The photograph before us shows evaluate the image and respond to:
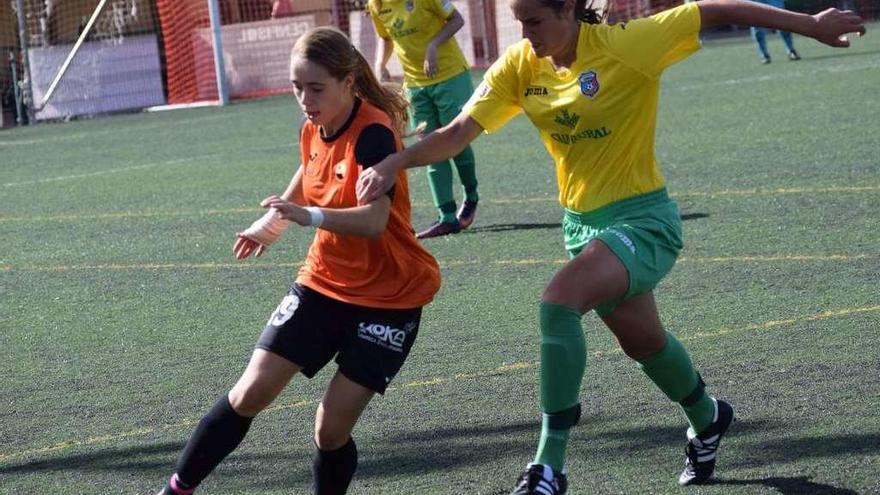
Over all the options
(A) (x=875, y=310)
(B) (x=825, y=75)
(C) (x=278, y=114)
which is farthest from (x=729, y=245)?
(C) (x=278, y=114)

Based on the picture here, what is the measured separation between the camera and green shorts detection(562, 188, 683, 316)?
199 inches

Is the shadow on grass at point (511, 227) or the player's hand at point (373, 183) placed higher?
the player's hand at point (373, 183)

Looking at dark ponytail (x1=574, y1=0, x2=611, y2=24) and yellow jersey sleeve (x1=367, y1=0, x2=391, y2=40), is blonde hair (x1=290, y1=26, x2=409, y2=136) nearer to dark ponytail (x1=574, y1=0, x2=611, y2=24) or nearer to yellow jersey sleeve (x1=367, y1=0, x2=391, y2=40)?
dark ponytail (x1=574, y1=0, x2=611, y2=24)

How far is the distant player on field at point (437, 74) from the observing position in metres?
11.3

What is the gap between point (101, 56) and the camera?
2861cm

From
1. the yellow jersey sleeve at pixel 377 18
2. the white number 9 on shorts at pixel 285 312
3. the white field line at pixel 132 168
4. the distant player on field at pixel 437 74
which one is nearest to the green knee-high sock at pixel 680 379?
the white number 9 on shorts at pixel 285 312

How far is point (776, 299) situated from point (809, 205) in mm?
2911

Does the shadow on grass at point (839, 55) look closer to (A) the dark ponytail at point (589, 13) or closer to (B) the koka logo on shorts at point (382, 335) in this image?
(A) the dark ponytail at point (589, 13)

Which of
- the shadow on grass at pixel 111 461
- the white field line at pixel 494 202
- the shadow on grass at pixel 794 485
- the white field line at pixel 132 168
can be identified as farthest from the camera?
Result: the white field line at pixel 132 168

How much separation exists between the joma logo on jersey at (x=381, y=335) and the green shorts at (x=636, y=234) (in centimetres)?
68

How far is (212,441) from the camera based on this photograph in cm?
497

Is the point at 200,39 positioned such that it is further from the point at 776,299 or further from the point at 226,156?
the point at 776,299

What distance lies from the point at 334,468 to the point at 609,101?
149cm

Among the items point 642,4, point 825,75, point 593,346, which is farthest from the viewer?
point 642,4
